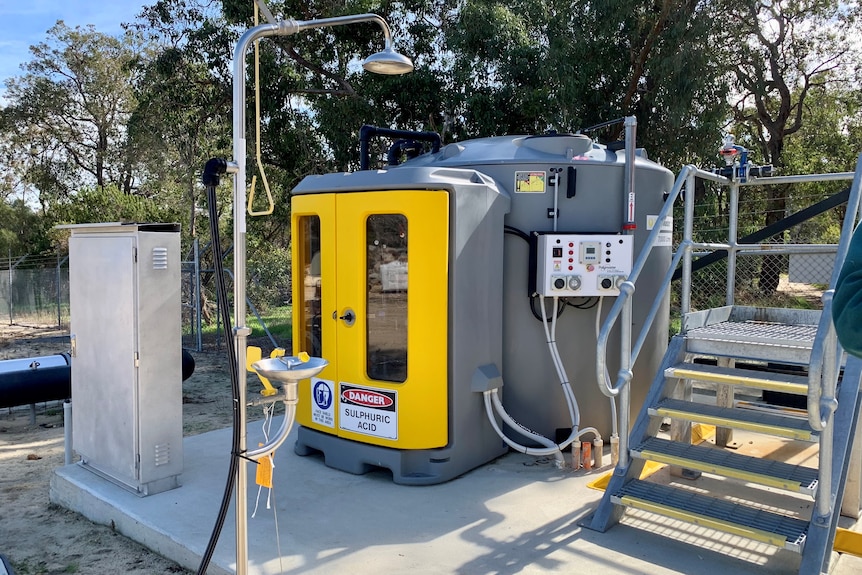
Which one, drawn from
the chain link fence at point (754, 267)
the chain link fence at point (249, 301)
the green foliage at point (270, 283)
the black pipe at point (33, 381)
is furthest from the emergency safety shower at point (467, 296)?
the green foliage at point (270, 283)

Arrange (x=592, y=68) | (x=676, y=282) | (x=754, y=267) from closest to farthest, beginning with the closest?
(x=676, y=282) → (x=592, y=68) → (x=754, y=267)

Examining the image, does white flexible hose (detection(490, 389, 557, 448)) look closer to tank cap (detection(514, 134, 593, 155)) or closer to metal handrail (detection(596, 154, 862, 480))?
metal handrail (detection(596, 154, 862, 480))

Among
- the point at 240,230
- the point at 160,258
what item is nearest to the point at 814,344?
the point at 240,230

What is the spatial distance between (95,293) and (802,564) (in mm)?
4545

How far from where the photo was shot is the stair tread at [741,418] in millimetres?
3463

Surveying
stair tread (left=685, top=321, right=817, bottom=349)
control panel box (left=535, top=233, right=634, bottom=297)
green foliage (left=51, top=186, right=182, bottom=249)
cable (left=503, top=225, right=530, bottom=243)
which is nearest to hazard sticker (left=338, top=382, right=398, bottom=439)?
control panel box (left=535, top=233, right=634, bottom=297)

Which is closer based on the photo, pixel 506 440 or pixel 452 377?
pixel 452 377

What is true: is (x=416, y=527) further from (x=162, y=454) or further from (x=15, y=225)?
(x=15, y=225)

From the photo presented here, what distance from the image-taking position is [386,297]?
462 cm

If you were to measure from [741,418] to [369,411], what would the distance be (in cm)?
241

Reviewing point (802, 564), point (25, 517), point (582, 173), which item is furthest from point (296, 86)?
point (802, 564)

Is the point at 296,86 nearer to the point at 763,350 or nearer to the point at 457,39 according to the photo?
the point at 457,39

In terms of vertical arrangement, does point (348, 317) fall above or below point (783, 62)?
below

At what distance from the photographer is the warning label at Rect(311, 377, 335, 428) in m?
4.85
